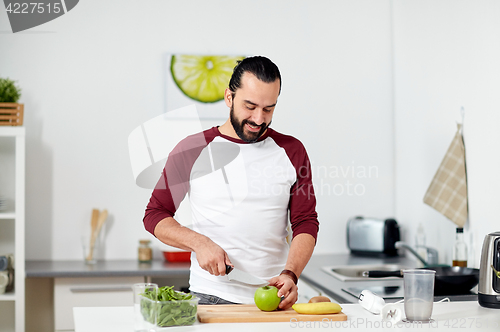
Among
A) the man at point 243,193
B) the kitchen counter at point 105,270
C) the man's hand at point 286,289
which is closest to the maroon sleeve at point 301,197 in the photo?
the man at point 243,193

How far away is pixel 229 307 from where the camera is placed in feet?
4.73

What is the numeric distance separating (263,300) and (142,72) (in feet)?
6.74

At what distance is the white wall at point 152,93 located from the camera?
2.98 meters

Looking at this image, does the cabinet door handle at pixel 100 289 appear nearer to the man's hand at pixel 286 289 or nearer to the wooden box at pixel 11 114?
the wooden box at pixel 11 114

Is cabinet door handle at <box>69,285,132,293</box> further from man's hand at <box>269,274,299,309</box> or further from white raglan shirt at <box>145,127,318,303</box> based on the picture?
man's hand at <box>269,274,299,309</box>

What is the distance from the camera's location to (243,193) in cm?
165

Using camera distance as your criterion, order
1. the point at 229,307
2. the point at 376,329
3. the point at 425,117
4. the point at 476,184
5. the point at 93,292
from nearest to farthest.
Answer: the point at 376,329, the point at 229,307, the point at 476,184, the point at 93,292, the point at 425,117

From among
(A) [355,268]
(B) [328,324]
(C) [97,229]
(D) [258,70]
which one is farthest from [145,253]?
(B) [328,324]

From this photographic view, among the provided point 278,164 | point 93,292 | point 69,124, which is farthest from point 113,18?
point 278,164

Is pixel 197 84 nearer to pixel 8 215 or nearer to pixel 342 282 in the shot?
pixel 8 215

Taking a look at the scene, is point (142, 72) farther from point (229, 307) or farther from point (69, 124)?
point (229, 307)

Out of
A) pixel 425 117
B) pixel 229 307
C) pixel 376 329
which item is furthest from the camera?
pixel 425 117

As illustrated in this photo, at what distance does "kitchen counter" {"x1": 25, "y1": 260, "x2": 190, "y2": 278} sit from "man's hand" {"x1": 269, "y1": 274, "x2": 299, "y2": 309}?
48.9 inches

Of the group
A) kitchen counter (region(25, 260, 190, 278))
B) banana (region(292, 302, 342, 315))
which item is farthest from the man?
kitchen counter (region(25, 260, 190, 278))
